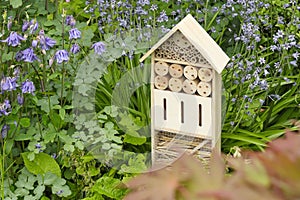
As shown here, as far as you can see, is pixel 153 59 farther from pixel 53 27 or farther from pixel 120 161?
pixel 53 27

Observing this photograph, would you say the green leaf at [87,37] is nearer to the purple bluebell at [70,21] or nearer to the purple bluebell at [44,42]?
the purple bluebell at [70,21]

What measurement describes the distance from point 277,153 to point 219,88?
2.00 meters

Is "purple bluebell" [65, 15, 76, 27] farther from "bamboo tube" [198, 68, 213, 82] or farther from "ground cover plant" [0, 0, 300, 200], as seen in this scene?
"bamboo tube" [198, 68, 213, 82]

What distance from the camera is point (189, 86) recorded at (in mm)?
3078

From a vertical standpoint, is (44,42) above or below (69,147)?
above

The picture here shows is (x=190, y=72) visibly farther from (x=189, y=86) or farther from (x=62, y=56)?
(x=62, y=56)

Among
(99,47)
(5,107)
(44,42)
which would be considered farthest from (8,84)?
(99,47)

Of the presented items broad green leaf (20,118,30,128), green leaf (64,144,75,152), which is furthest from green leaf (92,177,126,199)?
broad green leaf (20,118,30,128)

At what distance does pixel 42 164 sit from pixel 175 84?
2.65 ft

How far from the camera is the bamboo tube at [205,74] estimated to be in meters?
3.01

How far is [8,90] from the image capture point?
3168 millimetres

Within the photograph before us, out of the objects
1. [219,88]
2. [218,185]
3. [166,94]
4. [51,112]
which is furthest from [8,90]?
[218,185]

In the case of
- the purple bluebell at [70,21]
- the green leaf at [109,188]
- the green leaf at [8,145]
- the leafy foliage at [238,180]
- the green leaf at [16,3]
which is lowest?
the green leaf at [109,188]

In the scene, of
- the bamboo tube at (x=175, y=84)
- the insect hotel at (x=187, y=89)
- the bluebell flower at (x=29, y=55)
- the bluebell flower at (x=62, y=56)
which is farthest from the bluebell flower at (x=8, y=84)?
the bamboo tube at (x=175, y=84)
